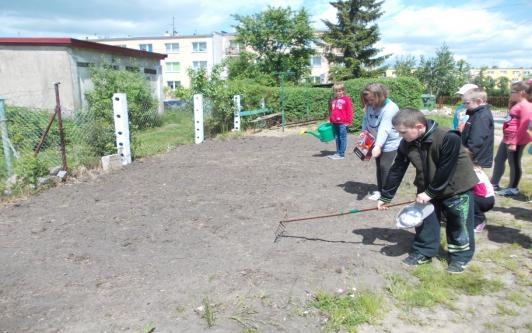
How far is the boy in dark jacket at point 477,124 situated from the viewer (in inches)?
172

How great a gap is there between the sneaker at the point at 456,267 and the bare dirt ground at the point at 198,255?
359 mm

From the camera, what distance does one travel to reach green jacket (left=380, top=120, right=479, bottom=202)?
3035mm

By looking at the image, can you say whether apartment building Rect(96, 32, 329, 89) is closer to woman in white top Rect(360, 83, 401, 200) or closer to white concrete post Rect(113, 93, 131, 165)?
white concrete post Rect(113, 93, 131, 165)

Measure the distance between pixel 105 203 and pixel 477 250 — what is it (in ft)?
15.4

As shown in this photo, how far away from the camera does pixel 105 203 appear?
5512 mm

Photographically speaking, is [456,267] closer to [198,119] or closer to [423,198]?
[423,198]

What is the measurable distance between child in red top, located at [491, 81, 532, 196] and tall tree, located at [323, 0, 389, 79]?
29.7m

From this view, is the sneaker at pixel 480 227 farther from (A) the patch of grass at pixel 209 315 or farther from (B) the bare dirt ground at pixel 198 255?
(A) the patch of grass at pixel 209 315

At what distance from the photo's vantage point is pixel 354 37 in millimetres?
33375

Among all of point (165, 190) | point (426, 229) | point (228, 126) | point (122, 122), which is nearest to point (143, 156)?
point (122, 122)

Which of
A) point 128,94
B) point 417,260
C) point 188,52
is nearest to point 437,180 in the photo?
point 417,260

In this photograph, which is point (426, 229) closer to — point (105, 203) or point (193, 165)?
point (105, 203)

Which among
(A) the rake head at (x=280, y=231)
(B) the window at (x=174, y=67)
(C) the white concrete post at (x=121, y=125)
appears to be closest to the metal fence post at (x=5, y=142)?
(C) the white concrete post at (x=121, y=125)

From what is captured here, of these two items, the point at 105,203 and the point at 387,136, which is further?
the point at 105,203
